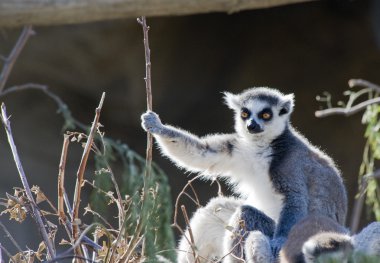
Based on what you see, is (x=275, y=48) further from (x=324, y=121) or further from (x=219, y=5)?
(x=219, y=5)

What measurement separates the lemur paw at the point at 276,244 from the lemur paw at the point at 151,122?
0.92 metres

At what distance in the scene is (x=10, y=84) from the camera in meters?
8.55

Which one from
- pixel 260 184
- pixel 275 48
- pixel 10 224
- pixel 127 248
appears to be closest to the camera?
Answer: pixel 127 248

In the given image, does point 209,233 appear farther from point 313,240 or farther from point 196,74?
point 196,74

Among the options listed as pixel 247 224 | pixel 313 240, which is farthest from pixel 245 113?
pixel 313 240

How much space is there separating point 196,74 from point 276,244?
15.9 ft

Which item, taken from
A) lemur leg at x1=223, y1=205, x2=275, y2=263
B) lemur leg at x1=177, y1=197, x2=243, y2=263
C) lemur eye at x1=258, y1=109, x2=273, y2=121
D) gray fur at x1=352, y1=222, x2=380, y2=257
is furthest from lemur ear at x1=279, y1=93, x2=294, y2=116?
gray fur at x1=352, y1=222, x2=380, y2=257

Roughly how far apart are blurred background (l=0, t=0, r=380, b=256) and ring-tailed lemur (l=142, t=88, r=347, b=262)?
335 cm

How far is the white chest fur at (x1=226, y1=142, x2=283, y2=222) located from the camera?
5023 mm

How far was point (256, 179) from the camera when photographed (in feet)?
16.9

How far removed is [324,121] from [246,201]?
14.0ft

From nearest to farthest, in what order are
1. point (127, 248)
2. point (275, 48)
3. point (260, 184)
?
point (127, 248) < point (260, 184) < point (275, 48)

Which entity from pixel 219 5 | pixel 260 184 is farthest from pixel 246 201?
pixel 219 5

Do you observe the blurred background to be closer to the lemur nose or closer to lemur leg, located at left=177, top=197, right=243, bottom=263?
the lemur nose
